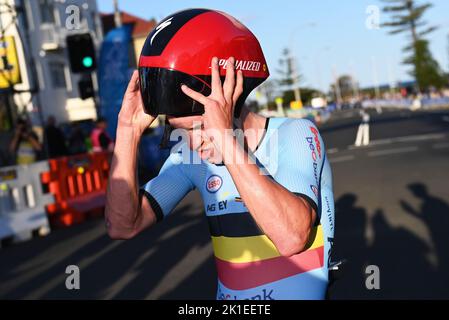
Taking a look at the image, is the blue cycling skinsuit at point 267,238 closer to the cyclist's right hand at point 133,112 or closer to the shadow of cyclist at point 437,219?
the cyclist's right hand at point 133,112

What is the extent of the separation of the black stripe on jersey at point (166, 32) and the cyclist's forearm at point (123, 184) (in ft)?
1.24

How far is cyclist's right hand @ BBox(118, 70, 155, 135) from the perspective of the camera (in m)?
2.13

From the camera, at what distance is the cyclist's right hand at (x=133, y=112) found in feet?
7.00

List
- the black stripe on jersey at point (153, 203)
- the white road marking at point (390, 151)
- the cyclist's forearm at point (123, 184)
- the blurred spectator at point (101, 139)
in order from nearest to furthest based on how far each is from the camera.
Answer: the cyclist's forearm at point (123, 184) < the black stripe on jersey at point (153, 203) < the blurred spectator at point (101, 139) < the white road marking at point (390, 151)

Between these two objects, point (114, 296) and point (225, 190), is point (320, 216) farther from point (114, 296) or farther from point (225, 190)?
point (114, 296)

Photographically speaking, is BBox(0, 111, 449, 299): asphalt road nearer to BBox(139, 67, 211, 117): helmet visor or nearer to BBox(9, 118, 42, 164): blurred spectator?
BBox(139, 67, 211, 117): helmet visor

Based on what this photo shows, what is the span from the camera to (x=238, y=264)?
2.04 meters

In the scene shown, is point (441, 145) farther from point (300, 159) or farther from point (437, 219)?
point (300, 159)

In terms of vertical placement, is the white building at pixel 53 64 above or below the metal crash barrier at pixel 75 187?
above

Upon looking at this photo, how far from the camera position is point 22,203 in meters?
9.98

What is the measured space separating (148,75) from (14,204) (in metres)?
8.84

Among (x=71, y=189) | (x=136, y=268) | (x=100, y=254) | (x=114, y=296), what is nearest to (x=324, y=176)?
(x=114, y=296)

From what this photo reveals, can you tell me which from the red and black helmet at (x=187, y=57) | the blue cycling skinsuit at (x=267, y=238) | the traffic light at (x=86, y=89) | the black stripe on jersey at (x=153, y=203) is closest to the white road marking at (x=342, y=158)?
the traffic light at (x=86, y=89)

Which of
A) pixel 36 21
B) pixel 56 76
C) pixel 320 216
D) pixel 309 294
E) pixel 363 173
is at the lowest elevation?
pixel 363 173
